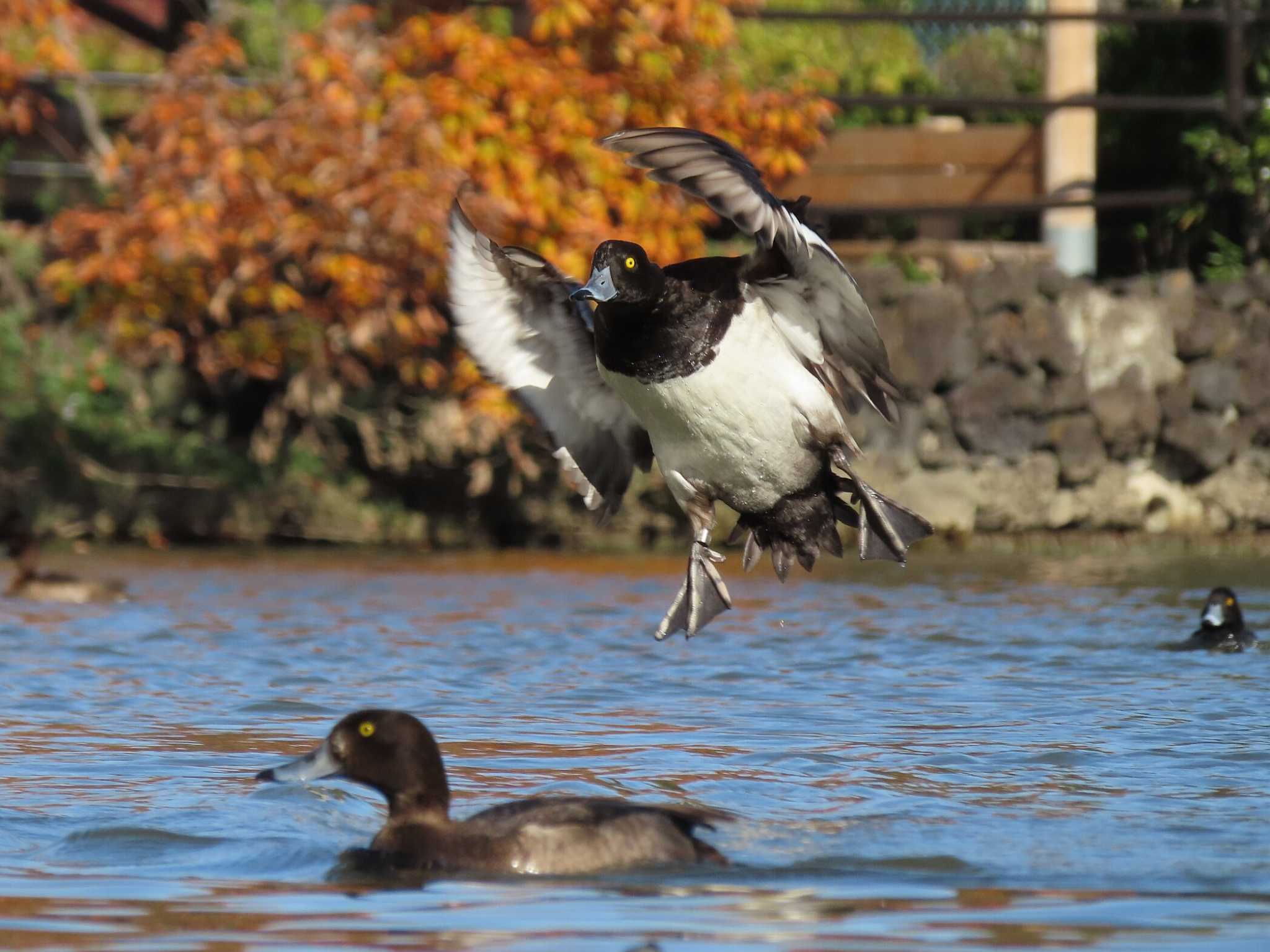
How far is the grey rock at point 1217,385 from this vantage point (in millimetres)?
13062

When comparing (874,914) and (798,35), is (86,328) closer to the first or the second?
(798,35)

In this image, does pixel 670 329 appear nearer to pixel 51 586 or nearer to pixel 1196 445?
pixel 51 586

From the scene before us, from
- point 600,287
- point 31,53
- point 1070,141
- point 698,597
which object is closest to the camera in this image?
point 600,287

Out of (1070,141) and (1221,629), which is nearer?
(1221,629)

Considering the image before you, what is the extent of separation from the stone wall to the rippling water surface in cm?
205

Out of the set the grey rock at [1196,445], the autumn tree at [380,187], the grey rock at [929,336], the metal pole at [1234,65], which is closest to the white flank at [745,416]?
the autumn tree at [380,187]

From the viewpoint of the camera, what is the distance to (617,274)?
5.72m

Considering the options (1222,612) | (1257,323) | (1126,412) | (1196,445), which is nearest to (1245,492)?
(1196,445)

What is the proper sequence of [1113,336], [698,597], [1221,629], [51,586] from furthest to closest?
[1113,336]
[51,586]
[1221,629]
[698,597]

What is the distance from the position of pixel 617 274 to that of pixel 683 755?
1.49 meters

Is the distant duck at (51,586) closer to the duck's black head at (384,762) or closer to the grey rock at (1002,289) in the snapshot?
the duck's black head at (384,762)

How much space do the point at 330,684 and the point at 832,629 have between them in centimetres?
251

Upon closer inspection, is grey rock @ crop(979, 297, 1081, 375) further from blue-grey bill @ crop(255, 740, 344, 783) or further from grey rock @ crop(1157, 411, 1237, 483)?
blue-grey bill @ crop(255, 740, 344, 783)

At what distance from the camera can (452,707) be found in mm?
7129
